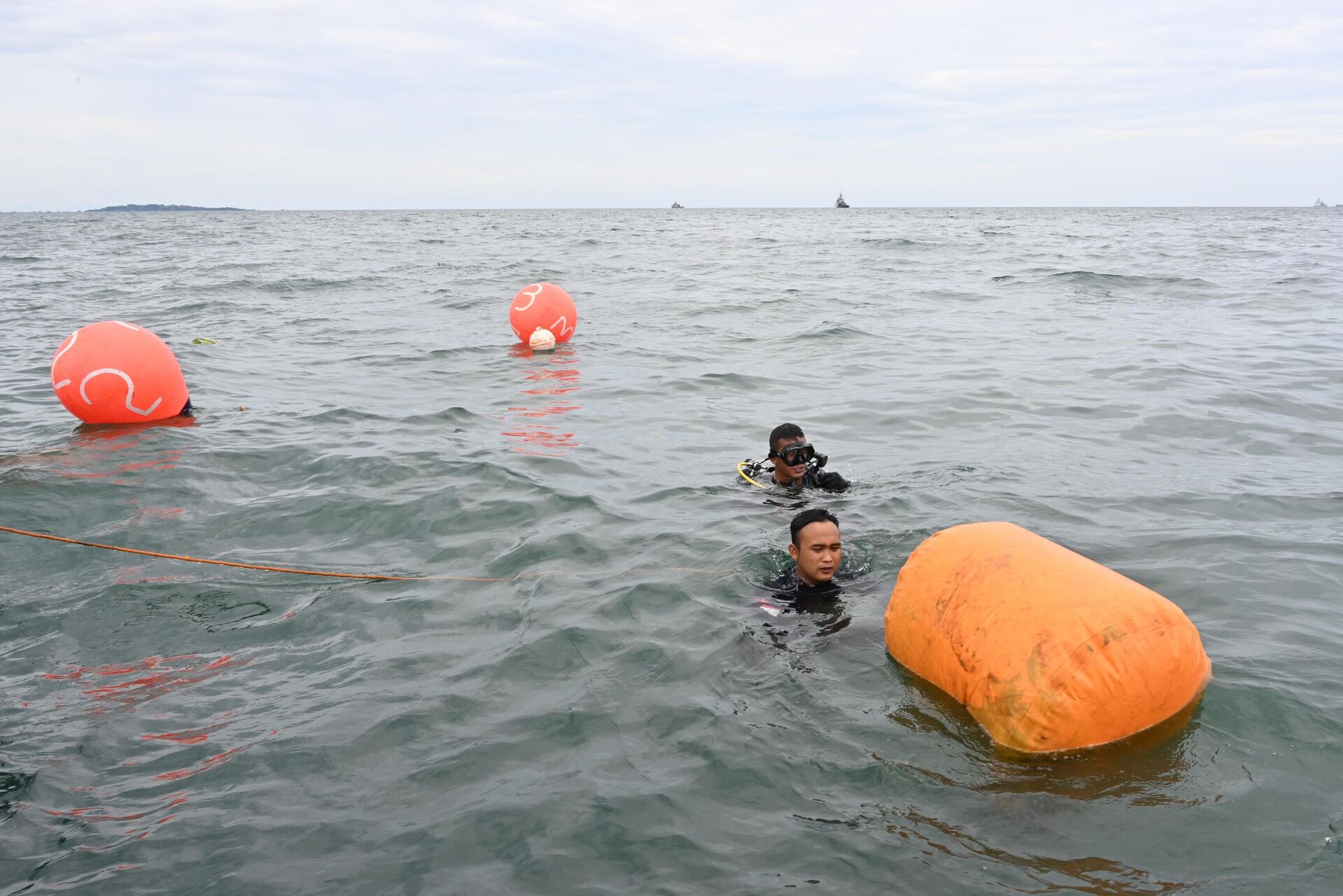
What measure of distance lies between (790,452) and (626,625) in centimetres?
260

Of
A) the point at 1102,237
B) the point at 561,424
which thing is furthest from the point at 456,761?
the point at 1102,237

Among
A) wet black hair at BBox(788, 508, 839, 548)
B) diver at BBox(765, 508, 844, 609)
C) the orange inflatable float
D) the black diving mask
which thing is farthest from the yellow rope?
the orange inflatable float

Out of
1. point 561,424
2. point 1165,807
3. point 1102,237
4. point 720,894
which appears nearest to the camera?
point 720,894

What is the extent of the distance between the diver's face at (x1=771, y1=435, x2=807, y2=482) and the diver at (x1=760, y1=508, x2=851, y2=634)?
1.76m

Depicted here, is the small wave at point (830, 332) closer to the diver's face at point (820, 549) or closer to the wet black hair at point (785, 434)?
the wet black hair at point (785, 434)

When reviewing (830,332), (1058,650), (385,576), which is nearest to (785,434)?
(385,576)

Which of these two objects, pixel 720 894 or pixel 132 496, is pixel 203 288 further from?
pixel 720 894

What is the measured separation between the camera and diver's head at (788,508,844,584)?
230 inches

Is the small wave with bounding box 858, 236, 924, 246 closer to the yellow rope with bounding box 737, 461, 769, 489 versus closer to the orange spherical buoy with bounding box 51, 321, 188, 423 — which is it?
the yellow rope with bounding box 737, 461, 769, 489

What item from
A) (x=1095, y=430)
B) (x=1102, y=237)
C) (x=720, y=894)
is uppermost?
(x=1102, y=237)

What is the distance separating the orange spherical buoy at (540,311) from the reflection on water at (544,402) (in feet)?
1.22

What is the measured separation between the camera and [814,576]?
5930mm

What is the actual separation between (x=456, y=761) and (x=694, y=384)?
9247 millimetres

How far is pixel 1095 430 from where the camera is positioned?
1003cm
